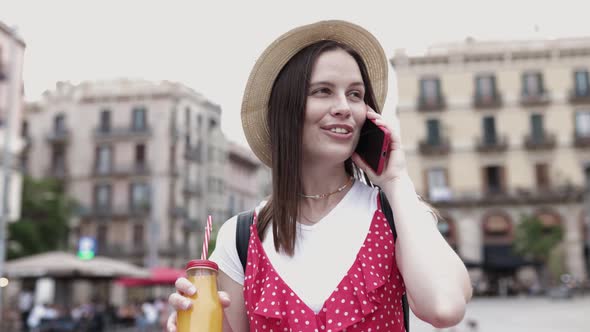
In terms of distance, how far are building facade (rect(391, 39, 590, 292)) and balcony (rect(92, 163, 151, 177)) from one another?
671 inches

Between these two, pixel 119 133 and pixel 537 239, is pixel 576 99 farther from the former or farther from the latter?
pixel 119 133

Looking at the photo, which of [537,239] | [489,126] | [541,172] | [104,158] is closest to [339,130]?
[537,239]

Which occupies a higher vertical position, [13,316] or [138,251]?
[138,251]

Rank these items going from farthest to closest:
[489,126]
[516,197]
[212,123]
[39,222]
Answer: [212,123]
[489,126]
[39,222]
[516,197]

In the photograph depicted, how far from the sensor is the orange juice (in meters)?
1.33

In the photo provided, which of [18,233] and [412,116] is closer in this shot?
[18,233]

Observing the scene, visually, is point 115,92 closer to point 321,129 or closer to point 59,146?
point 59,146

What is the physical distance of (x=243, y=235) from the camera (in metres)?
1.65

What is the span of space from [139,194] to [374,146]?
1568 inches

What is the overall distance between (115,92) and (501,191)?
997 inches

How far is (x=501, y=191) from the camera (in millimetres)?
33156

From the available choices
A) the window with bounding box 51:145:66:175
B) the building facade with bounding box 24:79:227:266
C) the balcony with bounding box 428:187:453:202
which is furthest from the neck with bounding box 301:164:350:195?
the window with bounding box 51:145:66:175

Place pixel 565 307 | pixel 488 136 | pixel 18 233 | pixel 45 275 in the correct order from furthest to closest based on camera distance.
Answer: pixel 488 136
pixel 18 233
pixel 565 307
pixel 45 275

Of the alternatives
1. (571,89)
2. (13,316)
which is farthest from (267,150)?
(571,89)
